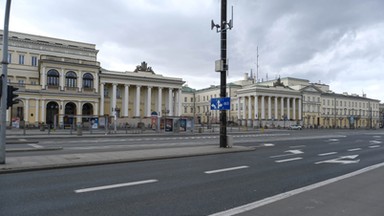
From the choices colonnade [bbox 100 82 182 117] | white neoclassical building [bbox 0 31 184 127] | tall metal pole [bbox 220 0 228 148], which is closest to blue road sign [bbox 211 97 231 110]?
tall metal pole [bbox 220 0 228 148]

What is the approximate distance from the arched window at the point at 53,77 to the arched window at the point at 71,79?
1.91m

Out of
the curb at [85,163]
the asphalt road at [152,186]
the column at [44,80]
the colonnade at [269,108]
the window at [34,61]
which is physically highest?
the window at [34,61]

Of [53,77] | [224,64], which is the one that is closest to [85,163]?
[224,64]

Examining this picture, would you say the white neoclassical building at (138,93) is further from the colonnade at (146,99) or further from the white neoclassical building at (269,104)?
the white neoclassical building at (269,104)

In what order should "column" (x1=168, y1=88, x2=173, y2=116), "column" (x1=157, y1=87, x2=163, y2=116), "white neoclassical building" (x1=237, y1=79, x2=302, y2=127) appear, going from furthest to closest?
"white neoclassical building" (x1=237, y1=79, x2=302, y2=127) → "column" (x1=168, y1=88, x2=173, y2=116) → "column" (x1=157, y1=87, x2=163, y2=116)

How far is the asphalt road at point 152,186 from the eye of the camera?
5.85m

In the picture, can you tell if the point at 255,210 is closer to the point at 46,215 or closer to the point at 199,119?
the point at 46,215

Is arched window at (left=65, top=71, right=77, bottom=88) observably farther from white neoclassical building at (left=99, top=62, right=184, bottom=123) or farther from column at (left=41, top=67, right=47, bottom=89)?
white neoclassical building at (left=99, top=62, right=184, bottom=123)

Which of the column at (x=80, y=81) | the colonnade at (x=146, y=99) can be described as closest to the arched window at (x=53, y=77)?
the column at (x=80, y=81)

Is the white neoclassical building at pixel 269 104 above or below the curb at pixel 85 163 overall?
above

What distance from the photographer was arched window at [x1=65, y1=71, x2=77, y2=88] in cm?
6325

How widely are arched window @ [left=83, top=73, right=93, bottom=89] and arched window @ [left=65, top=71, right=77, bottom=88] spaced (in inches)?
80.7

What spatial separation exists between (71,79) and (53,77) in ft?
12.1

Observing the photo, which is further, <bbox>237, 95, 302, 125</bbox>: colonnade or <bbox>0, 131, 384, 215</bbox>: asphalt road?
<bbox>237, 95, 302, 125</bbox>: colonnade
